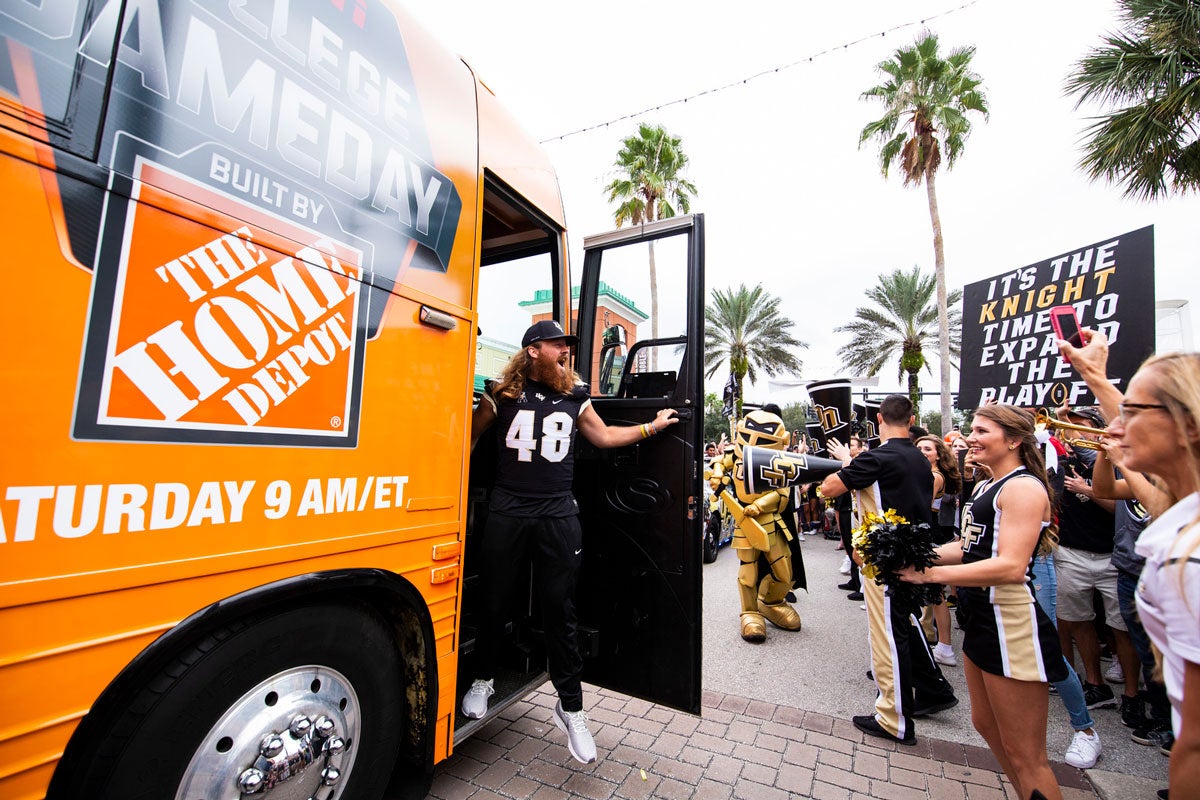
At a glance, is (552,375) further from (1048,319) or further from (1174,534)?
(1048,319)

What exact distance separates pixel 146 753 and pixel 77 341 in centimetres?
106

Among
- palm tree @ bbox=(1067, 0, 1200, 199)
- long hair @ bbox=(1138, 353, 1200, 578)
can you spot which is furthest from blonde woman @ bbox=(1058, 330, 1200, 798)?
palm tree @ bbox=(1067, 0, 1200, 199)

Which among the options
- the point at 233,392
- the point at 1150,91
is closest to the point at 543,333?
the point at 233,392

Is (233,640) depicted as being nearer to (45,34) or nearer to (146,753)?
(146,753)

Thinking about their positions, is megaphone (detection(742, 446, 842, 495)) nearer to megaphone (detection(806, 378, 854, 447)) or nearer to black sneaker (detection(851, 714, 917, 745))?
megaphone (detection(806, 378, 854, 447))

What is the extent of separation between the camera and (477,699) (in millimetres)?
2789

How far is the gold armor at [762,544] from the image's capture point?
5.52 metres

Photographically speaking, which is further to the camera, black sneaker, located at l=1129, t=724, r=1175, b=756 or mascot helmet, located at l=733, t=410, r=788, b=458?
mascot helmet, located at l=733, t=410, r=788, b=458

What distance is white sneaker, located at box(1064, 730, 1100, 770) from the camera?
10.4ft

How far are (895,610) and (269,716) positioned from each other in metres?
3.45

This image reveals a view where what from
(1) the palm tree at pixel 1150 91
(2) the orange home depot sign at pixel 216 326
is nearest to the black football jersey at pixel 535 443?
(2) the orange home depot sign at pixel 216 326

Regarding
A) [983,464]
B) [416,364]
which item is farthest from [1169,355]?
[416,364]

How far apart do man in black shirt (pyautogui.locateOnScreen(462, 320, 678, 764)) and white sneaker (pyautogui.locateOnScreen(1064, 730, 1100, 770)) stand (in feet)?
9.48

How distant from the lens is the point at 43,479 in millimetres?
1148
